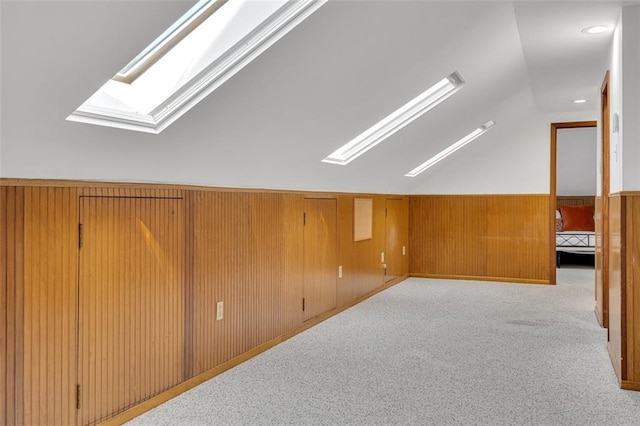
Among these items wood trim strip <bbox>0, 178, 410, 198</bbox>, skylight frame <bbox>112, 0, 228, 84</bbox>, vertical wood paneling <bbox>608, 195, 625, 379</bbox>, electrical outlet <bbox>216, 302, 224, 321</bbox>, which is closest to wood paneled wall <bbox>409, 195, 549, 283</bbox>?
vertical wood paneling <bbox>608, 195, 625, 379</bbox>

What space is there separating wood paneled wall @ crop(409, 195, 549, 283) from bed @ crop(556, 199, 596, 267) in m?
1.90

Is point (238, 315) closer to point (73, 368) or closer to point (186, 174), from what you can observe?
point (186, 174)

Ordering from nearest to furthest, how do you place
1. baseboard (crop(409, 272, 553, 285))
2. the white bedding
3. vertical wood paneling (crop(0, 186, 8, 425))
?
vertical wood paneling (crop(0, 186, 8, 425)), baseboard (crop(409, 272, 553, 285)), the white bedding

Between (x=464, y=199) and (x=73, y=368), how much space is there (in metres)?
5.75

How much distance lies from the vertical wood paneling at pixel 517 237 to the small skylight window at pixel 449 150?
90 centimetres

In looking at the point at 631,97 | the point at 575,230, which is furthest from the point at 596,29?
the point at 575,230

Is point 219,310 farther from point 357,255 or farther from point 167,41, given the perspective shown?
point 357,255

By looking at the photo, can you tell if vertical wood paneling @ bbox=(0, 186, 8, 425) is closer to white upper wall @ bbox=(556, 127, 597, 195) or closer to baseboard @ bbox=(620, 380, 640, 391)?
baseboard @ bbox=(620, 380, 640, 391)

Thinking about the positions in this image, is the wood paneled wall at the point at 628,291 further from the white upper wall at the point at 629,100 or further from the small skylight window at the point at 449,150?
the small skylight window at the point at 449,150

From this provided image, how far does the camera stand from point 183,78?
2301mm

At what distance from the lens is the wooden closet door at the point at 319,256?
14.6ft

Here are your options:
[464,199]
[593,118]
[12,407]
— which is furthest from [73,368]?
[593,118]

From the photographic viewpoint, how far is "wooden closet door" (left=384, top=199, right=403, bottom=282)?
648 centimetres

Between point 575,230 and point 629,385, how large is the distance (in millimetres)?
6272
